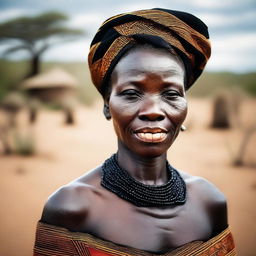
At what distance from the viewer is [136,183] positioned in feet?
6.72

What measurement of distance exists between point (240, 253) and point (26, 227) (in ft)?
10.2

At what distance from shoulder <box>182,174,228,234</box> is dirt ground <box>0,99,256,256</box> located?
3.74 metres

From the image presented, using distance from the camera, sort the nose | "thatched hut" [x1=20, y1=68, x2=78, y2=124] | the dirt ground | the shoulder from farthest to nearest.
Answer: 1. "thatched hut" [x1=20, y1=68, x2=78, y2=124]
2. the dirt ground
3. the shoulder
4. the nose

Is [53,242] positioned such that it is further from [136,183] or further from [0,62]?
[0,62]

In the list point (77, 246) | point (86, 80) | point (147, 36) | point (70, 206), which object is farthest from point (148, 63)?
point (86, 80)

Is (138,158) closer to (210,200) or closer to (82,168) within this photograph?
(210,200)

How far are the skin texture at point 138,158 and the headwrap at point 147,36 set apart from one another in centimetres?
5

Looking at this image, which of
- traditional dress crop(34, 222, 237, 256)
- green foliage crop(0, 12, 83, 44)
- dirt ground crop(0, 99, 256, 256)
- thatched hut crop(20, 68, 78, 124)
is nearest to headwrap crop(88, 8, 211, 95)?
traditional dress crop(34, 222, 237, 256)

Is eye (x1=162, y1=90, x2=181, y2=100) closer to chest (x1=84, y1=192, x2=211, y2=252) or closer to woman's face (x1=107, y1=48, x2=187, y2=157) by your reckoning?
woman's face (x1=107, y1=48, x2=187, y2=157)

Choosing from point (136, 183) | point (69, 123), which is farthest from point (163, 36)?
point (69, 123)

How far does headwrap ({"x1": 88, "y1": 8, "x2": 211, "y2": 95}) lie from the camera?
1998 mm

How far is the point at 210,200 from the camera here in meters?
2.28

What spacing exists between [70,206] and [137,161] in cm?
40

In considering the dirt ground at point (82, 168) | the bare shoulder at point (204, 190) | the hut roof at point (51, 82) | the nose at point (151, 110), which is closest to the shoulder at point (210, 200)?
the bare shoulder at point (204, 190)
